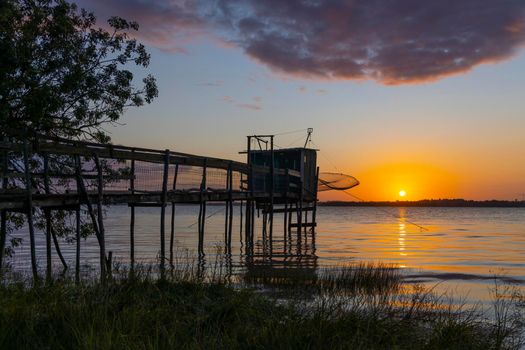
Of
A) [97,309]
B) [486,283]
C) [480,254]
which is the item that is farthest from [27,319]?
[480,254]

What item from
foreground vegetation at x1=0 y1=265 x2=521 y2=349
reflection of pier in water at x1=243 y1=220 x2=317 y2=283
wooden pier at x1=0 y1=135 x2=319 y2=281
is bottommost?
reflection of pier in water at x1=243 y1=220 x2=317 y2=283

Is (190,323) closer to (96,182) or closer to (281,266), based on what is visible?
(96,182)

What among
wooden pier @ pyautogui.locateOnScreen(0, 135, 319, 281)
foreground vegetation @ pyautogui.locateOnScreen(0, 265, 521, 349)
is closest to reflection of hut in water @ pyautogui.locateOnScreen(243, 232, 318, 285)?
wooden pier @ pyautogui.locateOnScreen(0, 135, 319, 281)

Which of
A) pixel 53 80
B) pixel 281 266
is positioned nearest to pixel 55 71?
pixel 53 80

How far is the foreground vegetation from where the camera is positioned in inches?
257

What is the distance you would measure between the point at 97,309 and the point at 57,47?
34.9 feet

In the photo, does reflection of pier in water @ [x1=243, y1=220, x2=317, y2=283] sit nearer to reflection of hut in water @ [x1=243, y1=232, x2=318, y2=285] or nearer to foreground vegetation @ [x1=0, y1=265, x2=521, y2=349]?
reflection of hut in water @ [x1=243, y1=232, x2=318, y2=285]

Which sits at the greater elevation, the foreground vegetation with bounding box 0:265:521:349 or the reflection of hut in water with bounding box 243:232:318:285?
the foreground vegetation with bounding box 0:265:521:349

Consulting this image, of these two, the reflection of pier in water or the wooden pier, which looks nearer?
the wooden pier

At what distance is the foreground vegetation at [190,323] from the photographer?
6531mm

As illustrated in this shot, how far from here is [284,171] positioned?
112 feet

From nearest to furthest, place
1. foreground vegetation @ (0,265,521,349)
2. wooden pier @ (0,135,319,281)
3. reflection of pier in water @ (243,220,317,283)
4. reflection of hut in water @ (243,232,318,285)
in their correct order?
foreground vegetation @ (0,265,521,349)
wooden pier @ (0,135,319,281)
reflection of hut in water @ (243,232,318,285)
reflection of pier in water @ (243,220,317,283)

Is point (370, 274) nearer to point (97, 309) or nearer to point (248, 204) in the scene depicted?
point (97, 309)

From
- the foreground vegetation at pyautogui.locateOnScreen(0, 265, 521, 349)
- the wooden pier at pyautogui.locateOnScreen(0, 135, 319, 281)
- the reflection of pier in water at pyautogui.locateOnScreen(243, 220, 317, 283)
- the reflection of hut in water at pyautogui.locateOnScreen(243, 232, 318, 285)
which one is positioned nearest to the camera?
the foreground vegetation at pyautogui.locateOnScreen(0, 265, 521, 349)
